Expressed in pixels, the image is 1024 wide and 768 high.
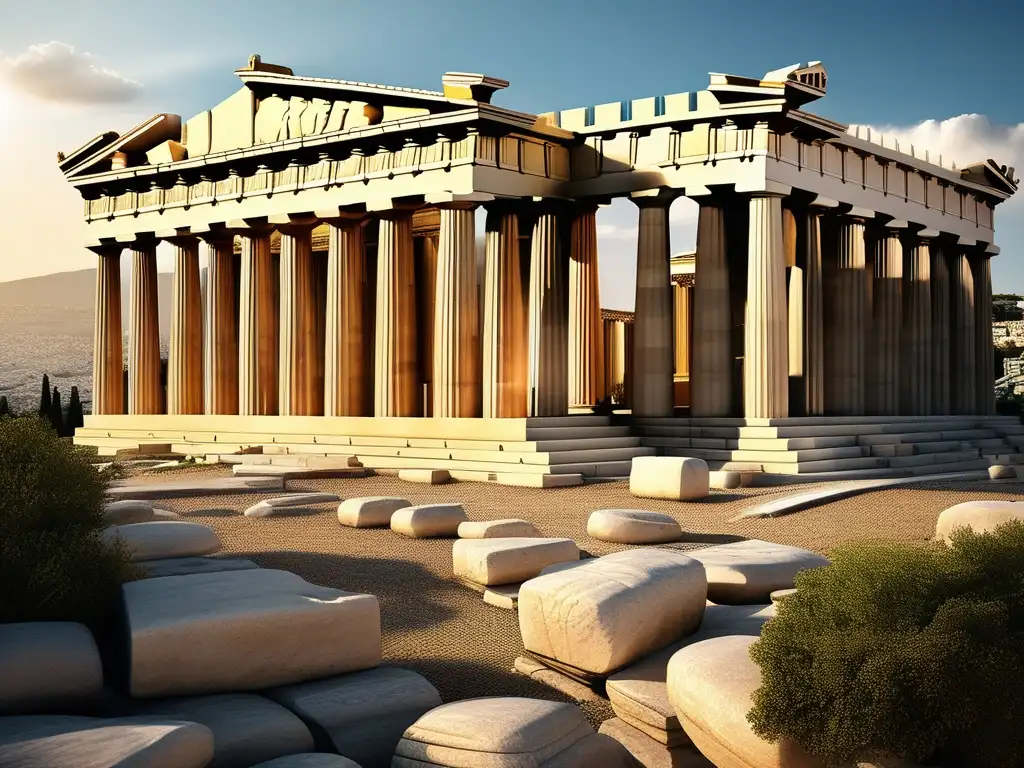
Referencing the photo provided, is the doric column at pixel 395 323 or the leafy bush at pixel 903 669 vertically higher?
the doric column at pixel 395 323

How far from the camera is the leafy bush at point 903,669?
7.40 metres

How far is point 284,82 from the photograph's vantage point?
120ft

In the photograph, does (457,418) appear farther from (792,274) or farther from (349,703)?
(349,703)

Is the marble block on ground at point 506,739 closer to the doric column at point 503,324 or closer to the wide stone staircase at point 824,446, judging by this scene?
the wide stone staircase at point 824,446

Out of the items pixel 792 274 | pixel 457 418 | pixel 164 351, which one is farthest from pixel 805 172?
pixel 164 351

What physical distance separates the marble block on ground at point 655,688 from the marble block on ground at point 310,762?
2852 millimetres

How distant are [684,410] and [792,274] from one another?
6197mm

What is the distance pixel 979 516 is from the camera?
1639cm

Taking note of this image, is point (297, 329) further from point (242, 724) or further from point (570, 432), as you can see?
point (242, 724)

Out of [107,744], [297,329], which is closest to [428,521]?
[107,744]

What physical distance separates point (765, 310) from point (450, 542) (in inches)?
681

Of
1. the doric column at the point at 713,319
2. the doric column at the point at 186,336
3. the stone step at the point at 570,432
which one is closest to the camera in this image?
the stone step at the point at 570,432

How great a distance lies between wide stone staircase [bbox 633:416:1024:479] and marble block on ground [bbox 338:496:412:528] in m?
12.5

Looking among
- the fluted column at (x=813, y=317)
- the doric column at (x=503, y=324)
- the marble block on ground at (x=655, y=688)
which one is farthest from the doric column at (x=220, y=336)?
the marble block on ground at (x=655, y=688)
